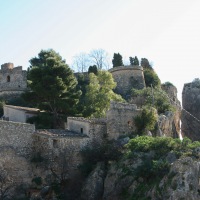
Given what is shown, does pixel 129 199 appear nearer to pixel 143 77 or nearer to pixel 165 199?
pixel 165 199

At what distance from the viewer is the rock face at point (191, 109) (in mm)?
47000

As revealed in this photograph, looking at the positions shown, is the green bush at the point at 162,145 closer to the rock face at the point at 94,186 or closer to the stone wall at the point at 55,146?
the rock face at the point at 94,186

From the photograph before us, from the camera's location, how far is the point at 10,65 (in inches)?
2459

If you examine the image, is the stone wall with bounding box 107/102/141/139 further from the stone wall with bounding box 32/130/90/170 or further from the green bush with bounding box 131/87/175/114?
the green bush with bounding box 131/87/175/114

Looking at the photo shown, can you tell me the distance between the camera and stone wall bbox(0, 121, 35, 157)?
3436 cm

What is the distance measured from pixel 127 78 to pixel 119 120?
23690mm

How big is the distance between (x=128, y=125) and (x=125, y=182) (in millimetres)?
7168

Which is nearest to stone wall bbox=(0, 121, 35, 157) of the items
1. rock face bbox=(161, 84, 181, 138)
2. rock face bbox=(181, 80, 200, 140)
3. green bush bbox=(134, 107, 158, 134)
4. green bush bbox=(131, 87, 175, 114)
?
green bush bbox=(134, 107, 158, 134)

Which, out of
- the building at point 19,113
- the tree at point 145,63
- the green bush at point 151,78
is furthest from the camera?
the tree at point 145,63

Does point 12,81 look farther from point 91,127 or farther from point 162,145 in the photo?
point 162,145

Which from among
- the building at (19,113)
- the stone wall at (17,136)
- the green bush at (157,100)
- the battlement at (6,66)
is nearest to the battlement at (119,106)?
the stone wall at (17,136)

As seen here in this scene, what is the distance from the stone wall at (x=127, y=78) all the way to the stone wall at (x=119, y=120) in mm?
21098

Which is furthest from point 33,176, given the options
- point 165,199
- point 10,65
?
point 10,65

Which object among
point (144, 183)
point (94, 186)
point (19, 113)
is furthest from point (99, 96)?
point (144, 183)
